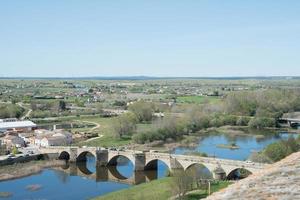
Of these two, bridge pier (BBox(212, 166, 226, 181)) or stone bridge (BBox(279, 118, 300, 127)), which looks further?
stone bridge (BBox(279, 118, 300, 127))

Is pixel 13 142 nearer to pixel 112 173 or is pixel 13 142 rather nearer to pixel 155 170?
pixel 112 173

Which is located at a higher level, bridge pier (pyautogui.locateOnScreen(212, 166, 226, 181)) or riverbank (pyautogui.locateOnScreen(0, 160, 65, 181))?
bridge pier (pyautogui.locateOnScreen(212, 166, 226, 181))

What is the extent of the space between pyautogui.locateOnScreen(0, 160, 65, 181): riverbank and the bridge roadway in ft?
9.41

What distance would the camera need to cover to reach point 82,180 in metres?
50.4

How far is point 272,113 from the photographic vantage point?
99938 millimetres

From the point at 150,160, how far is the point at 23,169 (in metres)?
14.2

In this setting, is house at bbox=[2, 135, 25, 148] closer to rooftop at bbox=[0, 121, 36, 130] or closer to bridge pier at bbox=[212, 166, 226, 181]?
rooftop at bbox=[0, 121, 36, 130]

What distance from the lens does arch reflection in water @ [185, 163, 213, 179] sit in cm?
4072

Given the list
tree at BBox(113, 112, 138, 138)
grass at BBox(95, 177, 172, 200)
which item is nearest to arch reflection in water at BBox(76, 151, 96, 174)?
tree at BBox(113, 112, 138, 138)

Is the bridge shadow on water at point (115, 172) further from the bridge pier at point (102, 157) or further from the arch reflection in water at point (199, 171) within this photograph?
the arch reflection in water at point (199, 171)

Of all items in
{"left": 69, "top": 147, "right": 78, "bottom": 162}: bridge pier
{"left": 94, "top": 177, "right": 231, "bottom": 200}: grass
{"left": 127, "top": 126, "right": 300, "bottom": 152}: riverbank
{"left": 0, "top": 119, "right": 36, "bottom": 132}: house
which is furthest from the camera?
{"left": 0, "top": 119, "right": 36, "bottom": 132}: house

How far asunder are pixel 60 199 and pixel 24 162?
18673 millimetres

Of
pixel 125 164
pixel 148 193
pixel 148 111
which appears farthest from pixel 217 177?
pixel 148 111

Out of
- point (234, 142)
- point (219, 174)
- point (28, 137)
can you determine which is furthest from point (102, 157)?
point (234, 142)
